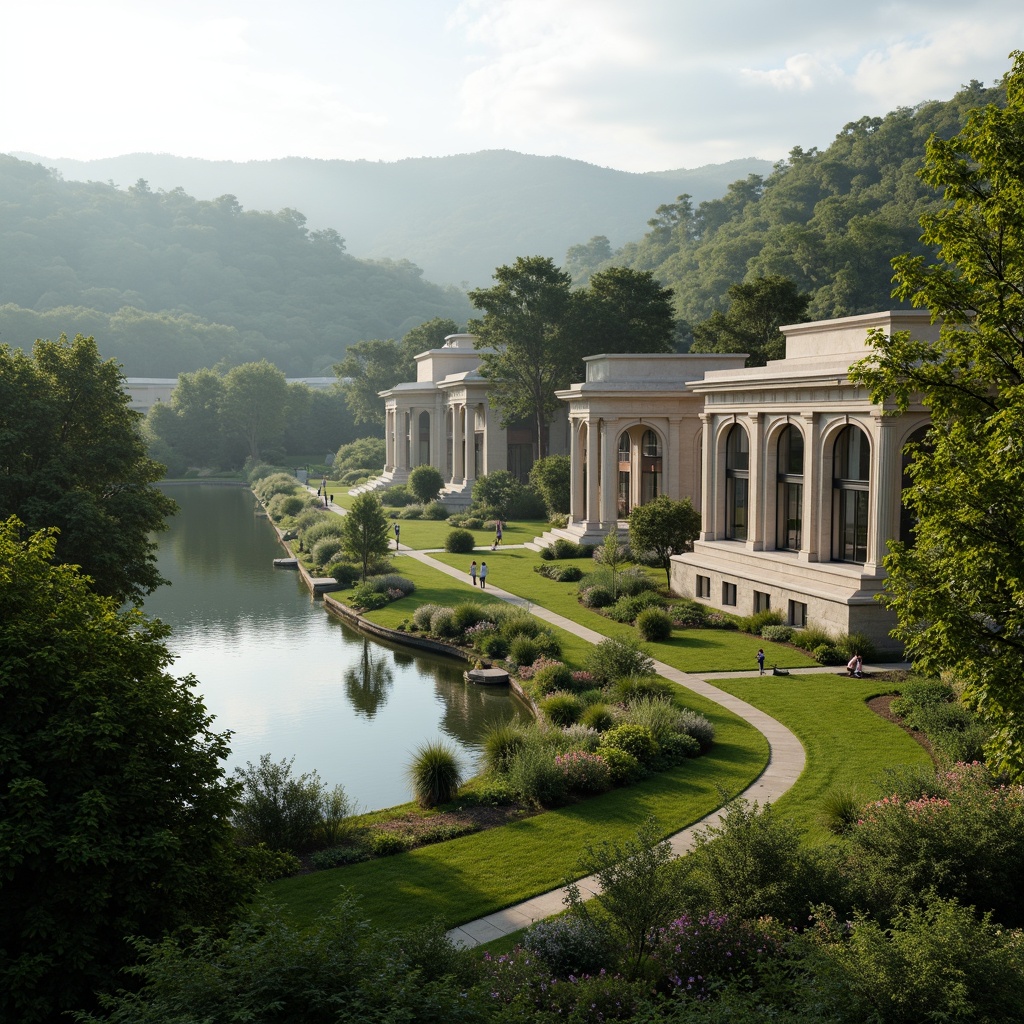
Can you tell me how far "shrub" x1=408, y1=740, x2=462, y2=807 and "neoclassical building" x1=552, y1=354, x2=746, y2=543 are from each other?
32209mm

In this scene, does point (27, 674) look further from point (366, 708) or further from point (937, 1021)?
point (366, 708)

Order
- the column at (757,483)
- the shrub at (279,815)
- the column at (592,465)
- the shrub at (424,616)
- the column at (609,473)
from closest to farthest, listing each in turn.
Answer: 1. the shrub at (279,815)
2. the shrub at (424,616)
3. the column at (757,483)
4. the column at (609,473)
5. the column at (592,465)

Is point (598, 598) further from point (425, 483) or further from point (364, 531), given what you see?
point (425, 483)

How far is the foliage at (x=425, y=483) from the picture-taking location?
77.6m

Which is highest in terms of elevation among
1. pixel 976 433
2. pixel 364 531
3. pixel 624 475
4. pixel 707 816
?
pixel 976 433

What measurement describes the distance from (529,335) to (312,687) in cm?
4299

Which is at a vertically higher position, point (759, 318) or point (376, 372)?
point (376, 372)

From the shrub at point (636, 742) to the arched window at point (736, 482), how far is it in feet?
66.0

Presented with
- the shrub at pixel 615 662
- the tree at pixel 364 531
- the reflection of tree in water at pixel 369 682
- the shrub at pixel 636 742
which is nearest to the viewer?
the shrub at pixel 636 742

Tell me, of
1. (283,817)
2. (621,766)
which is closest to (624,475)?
(621,766)

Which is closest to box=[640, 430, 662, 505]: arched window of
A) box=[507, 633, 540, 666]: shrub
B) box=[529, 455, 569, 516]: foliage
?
box=[529, 455, 569, 516]: foliage

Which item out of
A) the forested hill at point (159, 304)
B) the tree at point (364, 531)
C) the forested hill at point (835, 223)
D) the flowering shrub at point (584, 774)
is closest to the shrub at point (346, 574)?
the tree at point (364, 531)

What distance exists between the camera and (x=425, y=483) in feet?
255

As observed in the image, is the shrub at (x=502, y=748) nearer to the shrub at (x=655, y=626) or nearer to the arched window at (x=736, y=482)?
the shrub at (x=655, y=626)
